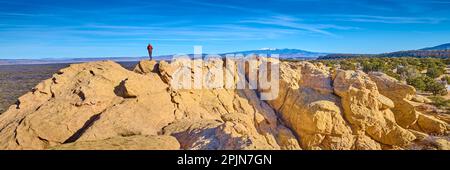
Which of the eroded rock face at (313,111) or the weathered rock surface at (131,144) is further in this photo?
the eroded rock face at (313,111)

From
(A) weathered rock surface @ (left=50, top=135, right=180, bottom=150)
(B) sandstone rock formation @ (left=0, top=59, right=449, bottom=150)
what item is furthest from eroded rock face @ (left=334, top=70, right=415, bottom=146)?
(A) weathered rock surface @ (left=50, top=135, right=180, bottom=150)

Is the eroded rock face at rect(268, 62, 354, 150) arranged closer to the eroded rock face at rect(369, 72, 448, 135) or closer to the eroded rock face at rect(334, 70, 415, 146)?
the eroded rock face at rect(334, 70, 415, 146)

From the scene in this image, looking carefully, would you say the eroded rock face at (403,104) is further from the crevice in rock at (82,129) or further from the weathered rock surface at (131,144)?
the crevice in rock at (82,129)

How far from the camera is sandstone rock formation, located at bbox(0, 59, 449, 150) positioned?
21.2ft

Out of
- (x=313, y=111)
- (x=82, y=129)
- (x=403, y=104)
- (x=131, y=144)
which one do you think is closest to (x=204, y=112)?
(x=313, y=111)

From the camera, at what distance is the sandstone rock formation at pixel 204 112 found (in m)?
6.48

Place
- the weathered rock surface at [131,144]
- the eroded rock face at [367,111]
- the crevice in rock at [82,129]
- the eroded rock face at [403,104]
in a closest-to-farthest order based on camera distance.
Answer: the weathered rock surface at [131,144] → the crevice in rock at [82,129] → the eroded rock face at [367,111] → the eroded rock face at [403,104]

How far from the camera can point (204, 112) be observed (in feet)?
27.5

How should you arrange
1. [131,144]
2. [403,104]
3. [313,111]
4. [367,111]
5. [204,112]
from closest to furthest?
[131,144]
[313,111]
[204,112]
[367,111]
[403,104]

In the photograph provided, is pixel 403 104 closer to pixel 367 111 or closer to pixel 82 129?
pixel 367 111

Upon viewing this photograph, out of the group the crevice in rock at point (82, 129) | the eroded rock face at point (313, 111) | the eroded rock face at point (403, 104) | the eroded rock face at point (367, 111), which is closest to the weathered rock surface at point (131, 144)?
the crevice in rock at point (82, 129)
